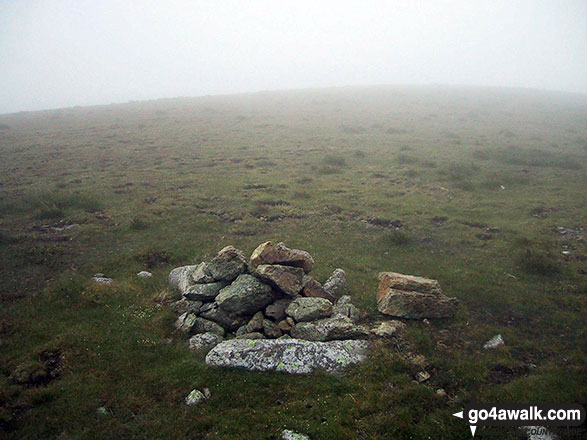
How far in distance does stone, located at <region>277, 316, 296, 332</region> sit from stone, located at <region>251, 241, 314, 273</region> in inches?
124

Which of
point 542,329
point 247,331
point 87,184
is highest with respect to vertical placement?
point 87,184

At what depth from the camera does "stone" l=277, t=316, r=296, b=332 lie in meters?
15.6

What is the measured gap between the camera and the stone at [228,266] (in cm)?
1745

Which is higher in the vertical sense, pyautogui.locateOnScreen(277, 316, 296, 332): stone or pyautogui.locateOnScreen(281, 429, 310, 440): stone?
pyautogui.locateOnScreen(277, 316, 296, 332): stone

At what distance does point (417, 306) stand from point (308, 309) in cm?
593

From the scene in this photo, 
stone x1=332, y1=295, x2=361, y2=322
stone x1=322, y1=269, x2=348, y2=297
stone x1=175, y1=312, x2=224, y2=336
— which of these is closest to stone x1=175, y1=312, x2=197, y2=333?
stone x1=175, y1=312, x2=224, y2=336

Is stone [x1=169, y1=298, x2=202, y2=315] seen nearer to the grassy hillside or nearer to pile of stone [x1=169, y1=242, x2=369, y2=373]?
pile of stone [x1=169, y1=242, x2=369, y2=373]

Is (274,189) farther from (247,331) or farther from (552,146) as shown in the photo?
(552,146)

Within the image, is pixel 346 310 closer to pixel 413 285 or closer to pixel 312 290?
pixel 312 290

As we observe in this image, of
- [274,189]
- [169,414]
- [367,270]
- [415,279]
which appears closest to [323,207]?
[274,189]

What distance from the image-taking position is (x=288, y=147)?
63.6 metres

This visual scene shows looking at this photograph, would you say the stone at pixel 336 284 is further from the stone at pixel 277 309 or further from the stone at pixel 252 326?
the stone at pixel 252 326

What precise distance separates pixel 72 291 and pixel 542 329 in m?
25.4

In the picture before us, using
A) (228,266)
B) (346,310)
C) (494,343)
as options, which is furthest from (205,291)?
(494,343)
